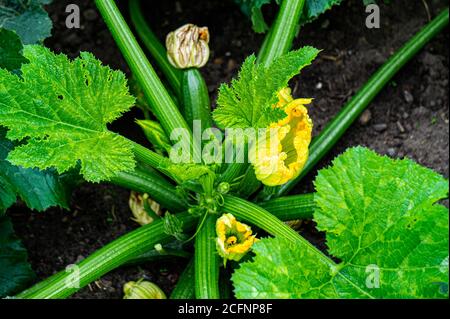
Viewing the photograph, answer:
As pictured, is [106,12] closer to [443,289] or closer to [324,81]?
[324,81]

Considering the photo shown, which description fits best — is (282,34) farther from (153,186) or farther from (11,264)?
(11,264)

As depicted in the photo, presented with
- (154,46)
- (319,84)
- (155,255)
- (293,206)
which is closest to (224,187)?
(293,206)

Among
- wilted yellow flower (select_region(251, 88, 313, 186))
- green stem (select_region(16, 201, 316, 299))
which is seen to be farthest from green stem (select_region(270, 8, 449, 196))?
wilted yellow flower (select_region(251, 88, 313, 186))

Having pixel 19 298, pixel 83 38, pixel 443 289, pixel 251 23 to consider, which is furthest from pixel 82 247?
pixel 443 289

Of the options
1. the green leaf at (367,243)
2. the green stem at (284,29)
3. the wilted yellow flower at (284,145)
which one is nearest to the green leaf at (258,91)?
the wilted yellow flower at (284,145)

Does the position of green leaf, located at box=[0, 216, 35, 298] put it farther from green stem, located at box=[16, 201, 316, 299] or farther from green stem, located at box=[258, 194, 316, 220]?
green stem, located at box=[258, 194, 316, 220]

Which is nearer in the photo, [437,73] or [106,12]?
[106,12]
